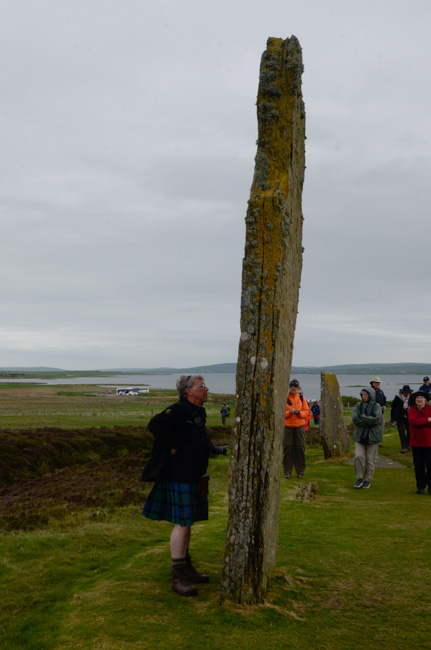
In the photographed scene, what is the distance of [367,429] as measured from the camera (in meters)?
13.0

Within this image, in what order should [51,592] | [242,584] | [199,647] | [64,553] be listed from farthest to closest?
1. [64,553]
2. [51,592]
3. [242,584]
4. [199,647]

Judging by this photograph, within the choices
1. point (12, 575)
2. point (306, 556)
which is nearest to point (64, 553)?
point (12, 575)

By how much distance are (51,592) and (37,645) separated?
1.50 metres

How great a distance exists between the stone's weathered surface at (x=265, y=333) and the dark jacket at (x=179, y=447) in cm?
58

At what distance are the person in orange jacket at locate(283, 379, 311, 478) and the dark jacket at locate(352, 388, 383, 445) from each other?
1.80 m

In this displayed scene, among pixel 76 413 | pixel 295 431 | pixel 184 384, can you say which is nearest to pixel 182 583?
pixel 184 384

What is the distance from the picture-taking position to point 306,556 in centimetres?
779

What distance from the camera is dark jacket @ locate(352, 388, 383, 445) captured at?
12758mm

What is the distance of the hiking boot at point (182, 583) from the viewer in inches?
244

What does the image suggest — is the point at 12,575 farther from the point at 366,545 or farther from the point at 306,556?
the point at 366,545

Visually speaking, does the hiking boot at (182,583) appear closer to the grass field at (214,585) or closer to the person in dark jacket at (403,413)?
the grass field at (214,585)

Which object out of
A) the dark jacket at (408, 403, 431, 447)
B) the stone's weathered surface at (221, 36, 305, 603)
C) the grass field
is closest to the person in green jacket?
the dark jacket at (408, 403, 431, 447)

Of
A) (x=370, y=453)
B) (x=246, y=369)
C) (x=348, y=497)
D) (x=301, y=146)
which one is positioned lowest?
(x=348, y=497)

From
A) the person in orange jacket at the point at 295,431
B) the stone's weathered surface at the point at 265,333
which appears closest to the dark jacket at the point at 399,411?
the person in orange jacket at the point at 295,431
